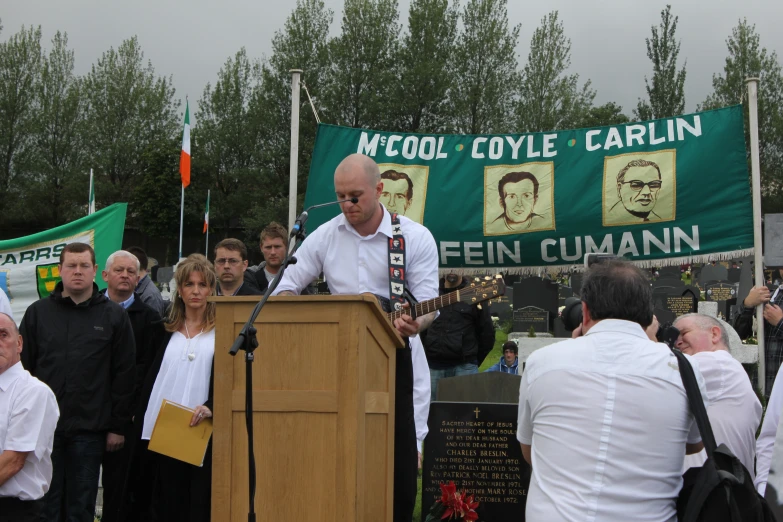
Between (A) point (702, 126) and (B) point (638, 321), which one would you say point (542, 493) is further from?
(A) point (702, 126)

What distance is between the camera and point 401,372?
4.61 meters

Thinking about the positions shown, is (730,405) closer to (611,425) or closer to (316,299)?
(611,425)

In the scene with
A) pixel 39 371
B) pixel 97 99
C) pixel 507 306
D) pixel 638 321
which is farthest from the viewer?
pixel 97 99

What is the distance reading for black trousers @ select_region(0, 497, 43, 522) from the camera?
14.7 ft

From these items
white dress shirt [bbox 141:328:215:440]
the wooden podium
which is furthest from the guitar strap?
white dress shirt [bbox 141:328:215:440]

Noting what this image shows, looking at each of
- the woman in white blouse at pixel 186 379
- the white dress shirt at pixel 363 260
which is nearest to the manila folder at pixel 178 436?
the woman in white blouse at pixel 186 379

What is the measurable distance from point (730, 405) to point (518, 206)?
480cm

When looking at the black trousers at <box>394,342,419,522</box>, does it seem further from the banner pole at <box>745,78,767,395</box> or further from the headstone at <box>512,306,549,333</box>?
the headstone at <box>512,306,549,333</box>

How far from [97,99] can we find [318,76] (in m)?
16.2

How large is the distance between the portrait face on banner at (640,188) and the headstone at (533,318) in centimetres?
760

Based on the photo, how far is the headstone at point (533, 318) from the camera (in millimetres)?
16375

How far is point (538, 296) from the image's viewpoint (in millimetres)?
16531

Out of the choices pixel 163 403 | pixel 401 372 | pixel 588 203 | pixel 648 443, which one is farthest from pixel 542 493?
pixel 588 203

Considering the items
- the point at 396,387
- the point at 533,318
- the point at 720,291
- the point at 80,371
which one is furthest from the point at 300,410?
the point at 720,291
